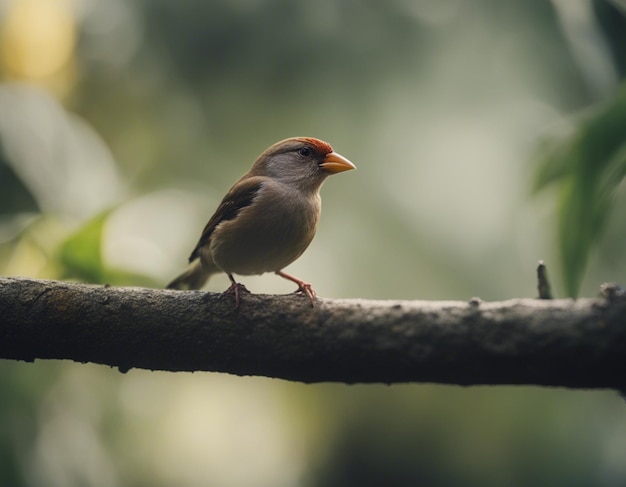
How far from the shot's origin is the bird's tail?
11.1 ft

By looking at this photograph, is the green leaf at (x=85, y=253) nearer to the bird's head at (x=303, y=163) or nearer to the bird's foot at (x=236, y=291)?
the bird's head at (x=303, y=163)

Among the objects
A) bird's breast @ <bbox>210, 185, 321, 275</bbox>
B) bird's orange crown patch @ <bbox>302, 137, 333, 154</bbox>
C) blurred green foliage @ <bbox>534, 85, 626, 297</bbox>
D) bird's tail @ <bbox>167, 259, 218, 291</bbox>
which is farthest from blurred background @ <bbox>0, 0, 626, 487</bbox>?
blurred green foliage @ <bbox>534, 85, 626, 297</bbox>

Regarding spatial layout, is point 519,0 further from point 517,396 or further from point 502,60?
point 517,396

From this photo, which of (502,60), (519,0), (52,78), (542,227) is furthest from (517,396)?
(52,78)

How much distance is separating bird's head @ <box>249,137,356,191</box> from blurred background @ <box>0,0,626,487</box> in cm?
144

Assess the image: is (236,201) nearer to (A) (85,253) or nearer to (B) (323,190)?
(A) (85,253)

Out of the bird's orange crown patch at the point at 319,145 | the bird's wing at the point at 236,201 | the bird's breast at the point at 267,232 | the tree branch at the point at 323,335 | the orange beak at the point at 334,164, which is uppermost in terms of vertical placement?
the bird's orange crown patch at the point at 319,145

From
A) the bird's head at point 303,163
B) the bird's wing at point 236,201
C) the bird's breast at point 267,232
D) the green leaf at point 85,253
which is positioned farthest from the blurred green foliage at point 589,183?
the green leaf at point 85,253

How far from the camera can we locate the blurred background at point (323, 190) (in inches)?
192

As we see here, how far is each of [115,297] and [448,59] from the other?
195 inches

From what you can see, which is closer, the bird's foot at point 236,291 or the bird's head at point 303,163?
the bird's foot at point 236,291

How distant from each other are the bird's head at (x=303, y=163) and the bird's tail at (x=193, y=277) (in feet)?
2.13

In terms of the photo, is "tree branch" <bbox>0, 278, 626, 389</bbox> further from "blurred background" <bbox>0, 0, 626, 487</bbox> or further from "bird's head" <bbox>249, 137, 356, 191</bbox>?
"blurred background" <bbox>0, 0, 626, 487</bbox>

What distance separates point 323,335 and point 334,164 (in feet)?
4.25
